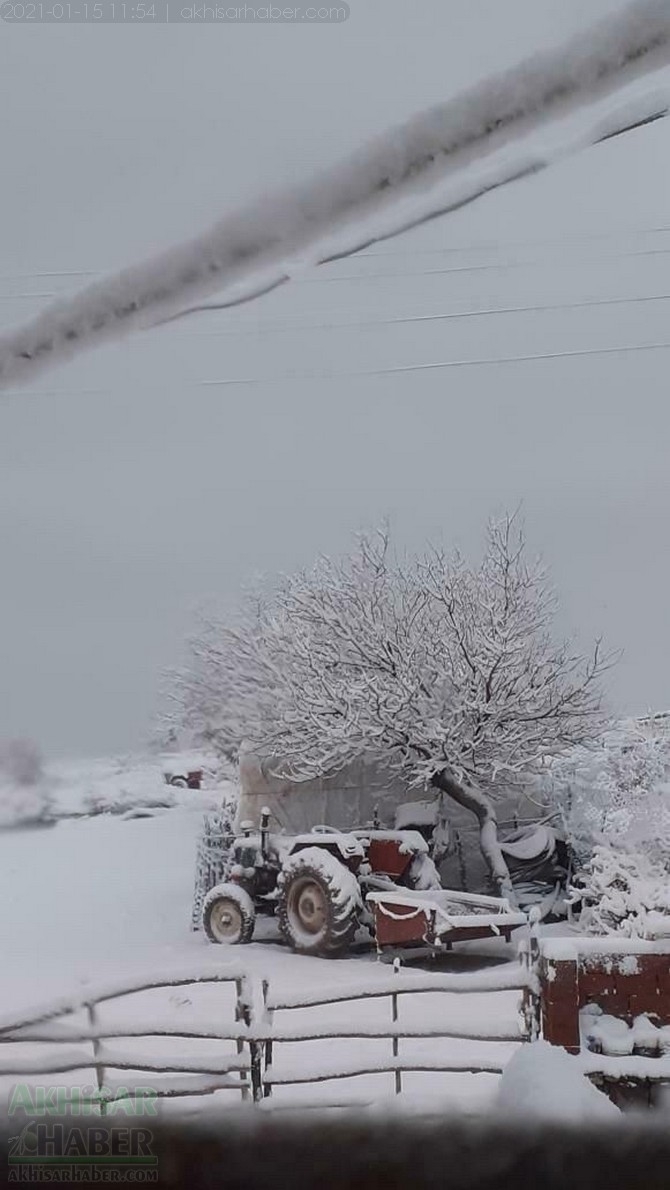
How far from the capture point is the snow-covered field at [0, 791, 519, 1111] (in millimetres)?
1679

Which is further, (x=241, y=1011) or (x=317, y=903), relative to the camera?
A: (x=317, y=903)

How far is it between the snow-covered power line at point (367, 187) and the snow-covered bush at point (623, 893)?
6.21ft

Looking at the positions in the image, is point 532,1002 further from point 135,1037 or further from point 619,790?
point 619,790

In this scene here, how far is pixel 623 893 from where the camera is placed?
2.45 m

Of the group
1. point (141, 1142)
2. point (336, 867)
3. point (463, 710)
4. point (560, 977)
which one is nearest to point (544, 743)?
point (463, 710)

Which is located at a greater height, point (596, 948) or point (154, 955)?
point (596, 948)

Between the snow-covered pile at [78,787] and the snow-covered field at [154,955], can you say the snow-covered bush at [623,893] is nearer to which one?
the snow-covered field at [154,955]

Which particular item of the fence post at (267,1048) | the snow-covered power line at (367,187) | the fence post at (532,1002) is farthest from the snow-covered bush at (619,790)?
the snow-covered power line at (367,187)

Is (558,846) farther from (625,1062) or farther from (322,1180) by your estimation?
(322,1180)

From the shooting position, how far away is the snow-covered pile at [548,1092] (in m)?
0.38

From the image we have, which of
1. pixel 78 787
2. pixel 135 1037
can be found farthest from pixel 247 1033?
pixel 78 787

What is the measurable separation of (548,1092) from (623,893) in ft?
7.18

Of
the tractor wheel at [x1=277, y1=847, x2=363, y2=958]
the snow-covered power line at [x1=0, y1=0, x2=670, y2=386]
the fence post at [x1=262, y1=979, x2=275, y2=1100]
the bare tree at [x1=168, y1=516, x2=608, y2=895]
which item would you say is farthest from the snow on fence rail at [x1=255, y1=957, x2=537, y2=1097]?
the bare tree at [x1=168, y1=516, x2=608, y2=895]

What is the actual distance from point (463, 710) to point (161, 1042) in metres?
1.90
